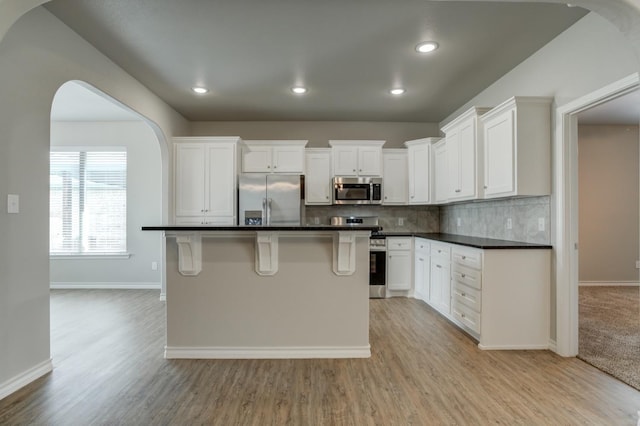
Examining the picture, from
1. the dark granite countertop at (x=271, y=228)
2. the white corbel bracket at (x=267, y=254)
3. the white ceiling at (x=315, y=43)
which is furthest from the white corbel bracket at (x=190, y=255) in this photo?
the white ceiling at (x=315, y=43)

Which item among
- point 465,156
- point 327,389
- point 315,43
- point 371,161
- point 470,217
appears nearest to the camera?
point 327,389

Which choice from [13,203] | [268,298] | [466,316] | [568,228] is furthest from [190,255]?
[568,228]

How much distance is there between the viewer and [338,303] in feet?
9.08

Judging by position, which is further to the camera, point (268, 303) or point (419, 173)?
point (419, 173)

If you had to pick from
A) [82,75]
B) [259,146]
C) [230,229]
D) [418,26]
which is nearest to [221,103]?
[259,146]

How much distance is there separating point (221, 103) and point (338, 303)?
3185mm

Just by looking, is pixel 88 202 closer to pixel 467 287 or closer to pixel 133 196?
pixel 133 196

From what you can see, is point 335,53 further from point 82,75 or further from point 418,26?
point 82,75

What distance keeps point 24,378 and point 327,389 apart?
2.11 m

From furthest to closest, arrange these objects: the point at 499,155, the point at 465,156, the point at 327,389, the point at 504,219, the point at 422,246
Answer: the point at 422,246 < the point at 465,156 < the point at 504,219 < the point at 499,155 < the point at 327,389

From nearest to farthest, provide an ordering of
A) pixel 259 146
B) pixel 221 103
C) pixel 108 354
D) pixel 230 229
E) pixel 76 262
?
pixel 230 229 < pixel 108 354 < pixel 221 103 < pixel 259 146 < pixel 76 262

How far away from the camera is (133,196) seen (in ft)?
17.7

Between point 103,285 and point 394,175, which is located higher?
point 394,175

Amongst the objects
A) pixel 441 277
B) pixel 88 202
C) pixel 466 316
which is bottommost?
pixel 466 316
